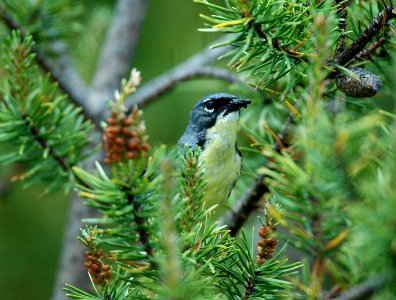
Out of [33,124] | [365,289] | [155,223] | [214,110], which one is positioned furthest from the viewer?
[214,110]

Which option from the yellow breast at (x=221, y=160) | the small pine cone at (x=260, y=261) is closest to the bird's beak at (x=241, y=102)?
the yellow breast at (x=221, y=160)

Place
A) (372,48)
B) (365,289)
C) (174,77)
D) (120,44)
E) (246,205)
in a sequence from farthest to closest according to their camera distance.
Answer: (120,44) → (174,77) → (246,205) → (372,48) → (365,289)

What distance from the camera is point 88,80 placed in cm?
403

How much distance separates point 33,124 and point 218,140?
4.07 ft

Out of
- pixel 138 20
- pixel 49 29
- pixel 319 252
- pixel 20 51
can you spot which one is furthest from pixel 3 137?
pixel 138 20

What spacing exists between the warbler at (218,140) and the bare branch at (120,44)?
62 cm

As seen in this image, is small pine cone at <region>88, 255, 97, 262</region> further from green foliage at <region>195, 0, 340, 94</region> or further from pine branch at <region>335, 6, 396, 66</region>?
pine branch at <region>335, 6, 396, 66</region>

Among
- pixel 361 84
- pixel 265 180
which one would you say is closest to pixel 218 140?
pixel 361 84

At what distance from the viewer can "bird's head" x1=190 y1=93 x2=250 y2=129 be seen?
309 centimetres

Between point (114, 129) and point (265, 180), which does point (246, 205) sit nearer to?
point (265, 180)

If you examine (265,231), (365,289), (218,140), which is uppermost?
(218,140)

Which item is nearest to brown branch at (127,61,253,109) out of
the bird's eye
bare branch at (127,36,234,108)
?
bare branch at (127,36,234,108)

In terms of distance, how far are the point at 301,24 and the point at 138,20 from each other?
6.81ft

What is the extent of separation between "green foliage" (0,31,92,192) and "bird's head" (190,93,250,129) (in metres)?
0.97
